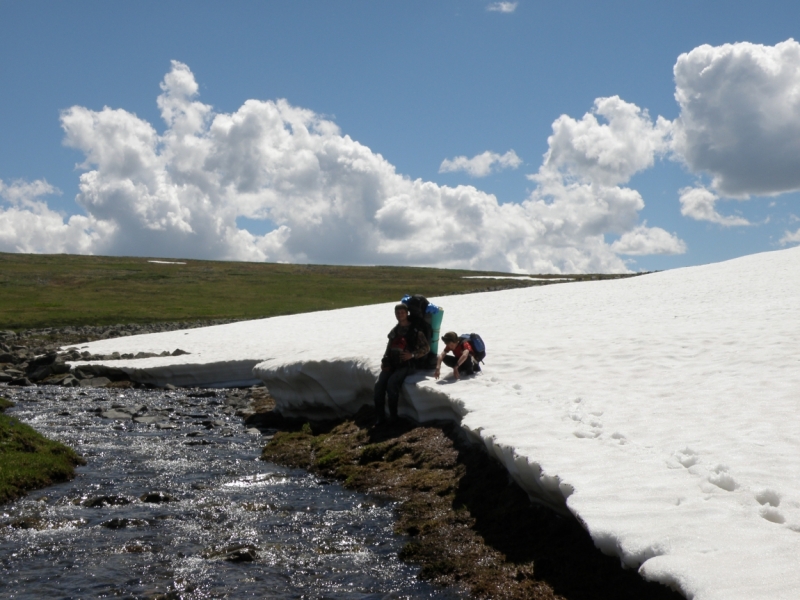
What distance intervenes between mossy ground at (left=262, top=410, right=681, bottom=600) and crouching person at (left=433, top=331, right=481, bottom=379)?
1621mm

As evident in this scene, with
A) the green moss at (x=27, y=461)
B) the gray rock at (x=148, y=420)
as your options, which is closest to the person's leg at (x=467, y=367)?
the green moss at (x=27, y=461)

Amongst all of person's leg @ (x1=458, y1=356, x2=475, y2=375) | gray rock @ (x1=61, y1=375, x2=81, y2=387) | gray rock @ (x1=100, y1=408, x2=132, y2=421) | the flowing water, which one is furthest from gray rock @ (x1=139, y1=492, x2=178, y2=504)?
gray rock @ (x1=61, y1=375, x2=81, y2=387)

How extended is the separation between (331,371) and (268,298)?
7193 centimetres

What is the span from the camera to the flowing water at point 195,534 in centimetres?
816

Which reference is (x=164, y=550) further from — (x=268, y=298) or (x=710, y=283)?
(x=268, y=298)

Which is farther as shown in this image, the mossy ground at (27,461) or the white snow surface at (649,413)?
the mossy ground at (27,461)

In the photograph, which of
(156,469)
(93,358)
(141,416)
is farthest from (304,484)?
(93,358)

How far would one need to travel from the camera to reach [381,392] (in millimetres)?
15719

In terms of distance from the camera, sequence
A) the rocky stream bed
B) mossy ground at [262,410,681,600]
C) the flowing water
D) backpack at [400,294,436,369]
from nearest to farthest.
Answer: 1. mossy ground at [262,410,681,600]
2. the rocky stream bed
3. the flowing water
4. backpack at [400,294,436,369]

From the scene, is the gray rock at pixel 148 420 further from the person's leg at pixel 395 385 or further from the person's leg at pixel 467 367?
the person's leg at pixel 467 367

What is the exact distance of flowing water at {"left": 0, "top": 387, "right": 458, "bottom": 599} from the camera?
8156 millimetres

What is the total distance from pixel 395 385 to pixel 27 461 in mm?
7124

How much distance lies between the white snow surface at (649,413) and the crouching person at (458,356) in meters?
0.35

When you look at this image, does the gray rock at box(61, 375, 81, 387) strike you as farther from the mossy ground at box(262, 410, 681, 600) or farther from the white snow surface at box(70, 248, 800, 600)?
the mossy ground at box(262, 410, 681, 600)
